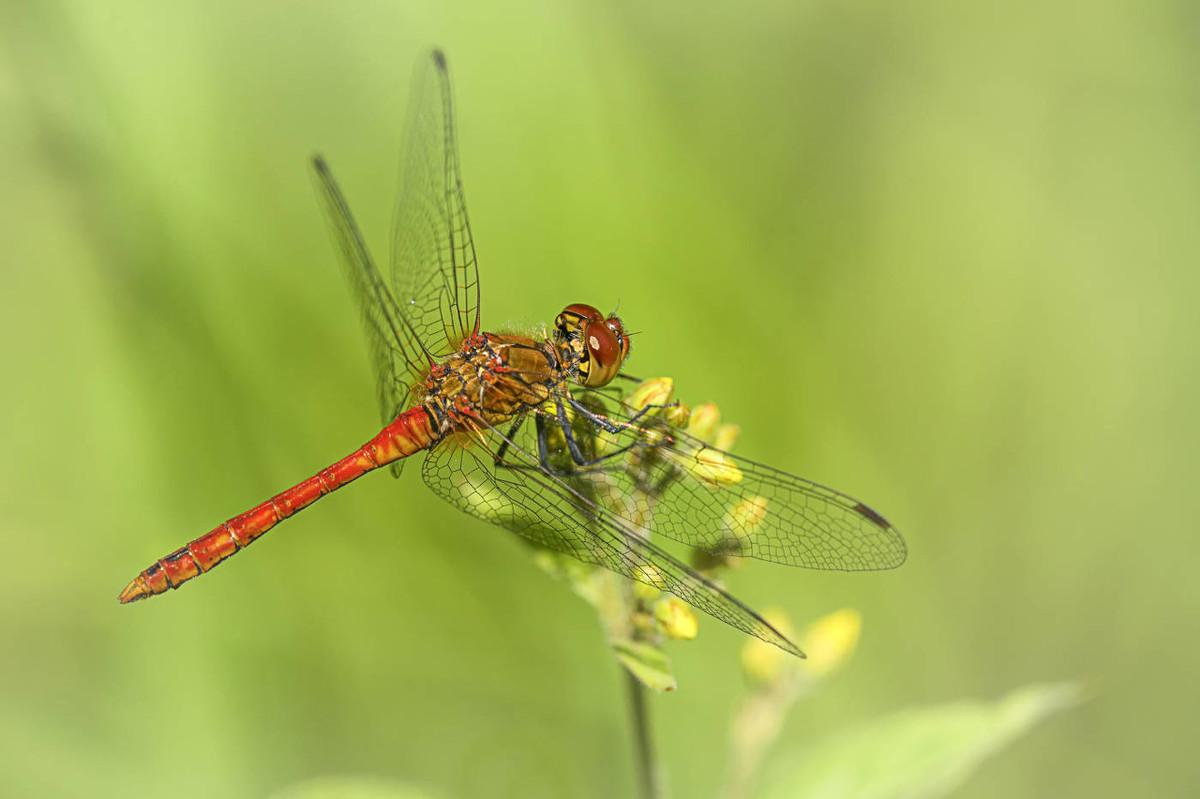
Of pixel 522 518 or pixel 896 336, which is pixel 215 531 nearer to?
pixel 522 518

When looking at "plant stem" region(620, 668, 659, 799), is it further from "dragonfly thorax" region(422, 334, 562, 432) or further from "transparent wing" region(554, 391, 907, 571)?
"dragonfly thorax" region(422, 334, 562, 432)

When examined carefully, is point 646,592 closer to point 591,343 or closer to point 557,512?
→ point 557,512

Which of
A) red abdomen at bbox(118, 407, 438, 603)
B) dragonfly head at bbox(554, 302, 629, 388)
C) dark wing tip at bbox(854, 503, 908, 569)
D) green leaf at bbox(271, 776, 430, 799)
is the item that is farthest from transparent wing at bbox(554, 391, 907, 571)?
green leaf at bbox(271, 776, 430, 799)

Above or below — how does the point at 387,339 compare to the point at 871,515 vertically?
above

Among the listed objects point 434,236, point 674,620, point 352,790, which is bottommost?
point 352,790

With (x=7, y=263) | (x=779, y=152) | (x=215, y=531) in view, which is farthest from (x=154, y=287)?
(x=779, y=152)

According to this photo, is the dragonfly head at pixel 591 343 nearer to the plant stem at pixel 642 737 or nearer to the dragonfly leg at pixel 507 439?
the dragonfly leg at pixel 507 439

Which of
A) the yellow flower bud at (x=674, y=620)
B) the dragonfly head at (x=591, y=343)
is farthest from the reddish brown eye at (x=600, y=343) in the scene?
Answer: the yellow flower bud at (x=674, y=620)

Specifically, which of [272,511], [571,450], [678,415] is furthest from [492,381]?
[272,511]
